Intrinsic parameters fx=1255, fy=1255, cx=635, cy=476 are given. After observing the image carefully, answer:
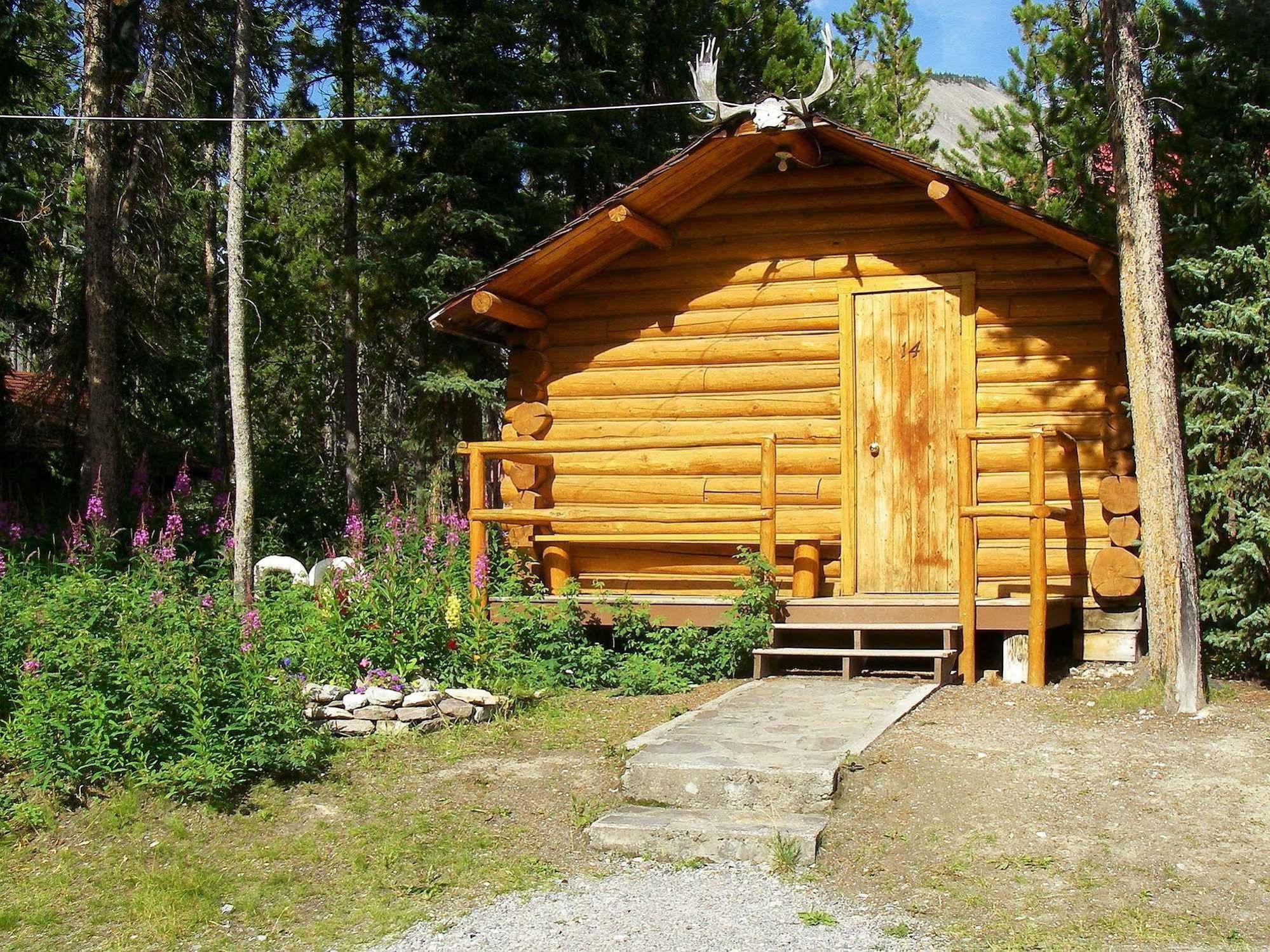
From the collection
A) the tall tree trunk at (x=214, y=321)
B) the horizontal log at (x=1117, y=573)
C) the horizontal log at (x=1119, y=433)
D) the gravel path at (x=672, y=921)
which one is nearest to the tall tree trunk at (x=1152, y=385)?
the horizontal log at (x=1117, y=573)

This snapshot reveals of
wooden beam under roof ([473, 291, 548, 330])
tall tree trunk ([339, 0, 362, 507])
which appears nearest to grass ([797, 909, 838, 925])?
wooden beam under roof ([473, 291, 548, 330])

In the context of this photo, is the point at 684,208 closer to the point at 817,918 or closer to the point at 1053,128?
the point at 817,918

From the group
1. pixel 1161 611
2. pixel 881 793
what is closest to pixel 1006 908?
pixel 881 793

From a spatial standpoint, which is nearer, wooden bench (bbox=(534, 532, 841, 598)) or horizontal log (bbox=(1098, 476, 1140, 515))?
horizontal log (bbox=(1098, 476, 1140, 515))

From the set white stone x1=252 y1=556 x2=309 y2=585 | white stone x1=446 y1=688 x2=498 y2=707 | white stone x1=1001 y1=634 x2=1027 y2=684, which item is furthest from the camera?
white stone x1=252 y1=556 x2=309 y2=585

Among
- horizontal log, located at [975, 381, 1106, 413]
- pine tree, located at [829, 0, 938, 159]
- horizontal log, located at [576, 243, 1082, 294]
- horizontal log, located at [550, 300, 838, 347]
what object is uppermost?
pine tree, located at [829, 0, 938, 159]

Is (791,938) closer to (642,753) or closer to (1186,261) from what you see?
(642,753)

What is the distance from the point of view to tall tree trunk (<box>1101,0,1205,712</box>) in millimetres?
8367

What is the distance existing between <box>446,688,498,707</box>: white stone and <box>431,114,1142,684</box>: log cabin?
2.22 m

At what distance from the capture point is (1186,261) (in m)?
8.99

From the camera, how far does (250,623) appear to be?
Answer: 8.22 meters

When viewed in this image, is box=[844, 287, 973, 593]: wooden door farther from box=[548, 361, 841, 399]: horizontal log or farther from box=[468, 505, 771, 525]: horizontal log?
box=[468, 505, 771, 525]: horizontal log

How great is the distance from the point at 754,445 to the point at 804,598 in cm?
159

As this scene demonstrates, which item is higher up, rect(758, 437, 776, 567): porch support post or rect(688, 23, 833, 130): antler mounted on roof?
rect(688, 23, 833, 130): antler mounted on roof
